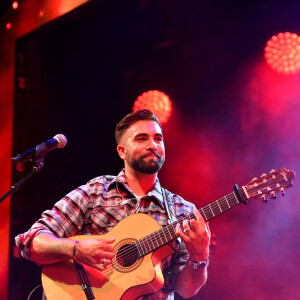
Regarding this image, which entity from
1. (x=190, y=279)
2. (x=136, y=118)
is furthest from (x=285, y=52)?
(x=190, y=279)

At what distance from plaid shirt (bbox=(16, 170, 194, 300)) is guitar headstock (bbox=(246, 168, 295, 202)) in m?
0.73

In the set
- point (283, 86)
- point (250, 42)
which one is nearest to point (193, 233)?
point (283, 86)

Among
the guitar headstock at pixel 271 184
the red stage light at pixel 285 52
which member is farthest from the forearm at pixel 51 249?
the red stage light at pixel 285 52

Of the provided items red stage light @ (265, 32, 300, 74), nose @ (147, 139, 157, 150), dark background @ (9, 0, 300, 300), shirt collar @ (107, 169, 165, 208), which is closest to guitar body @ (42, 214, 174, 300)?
shirt collar @ (107, 169, 165, 208)

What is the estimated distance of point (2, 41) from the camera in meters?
5.53

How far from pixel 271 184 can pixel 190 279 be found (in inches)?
39.6

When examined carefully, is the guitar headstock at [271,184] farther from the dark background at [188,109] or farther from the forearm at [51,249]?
the dark background at [188,109]

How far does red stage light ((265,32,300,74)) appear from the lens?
513 centimetres

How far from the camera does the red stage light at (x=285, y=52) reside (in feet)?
16.8

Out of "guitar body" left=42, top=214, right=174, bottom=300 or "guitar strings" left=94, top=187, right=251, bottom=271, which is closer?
"guitar body" left=42, top=214, right=174, bottom=300

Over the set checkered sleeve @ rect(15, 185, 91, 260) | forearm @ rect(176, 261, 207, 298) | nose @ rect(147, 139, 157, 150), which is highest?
nose @ rect(147, 139, 157, 150)

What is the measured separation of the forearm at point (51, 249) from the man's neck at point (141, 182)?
0.82 meters

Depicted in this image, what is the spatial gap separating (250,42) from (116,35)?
2.09 meters

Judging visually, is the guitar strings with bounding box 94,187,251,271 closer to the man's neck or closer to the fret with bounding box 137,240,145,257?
the fret with bounding box 137,240,145,257
